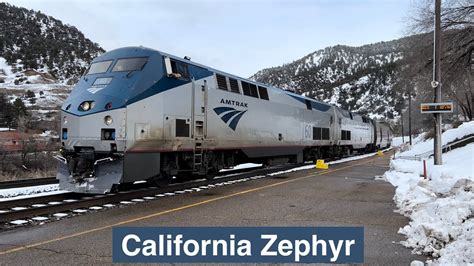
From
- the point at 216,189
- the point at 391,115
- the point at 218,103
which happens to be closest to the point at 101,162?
the point at 216,189

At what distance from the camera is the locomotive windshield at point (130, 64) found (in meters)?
10.7

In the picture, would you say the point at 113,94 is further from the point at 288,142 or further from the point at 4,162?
the point at 4,162

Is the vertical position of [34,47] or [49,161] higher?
[34,47]

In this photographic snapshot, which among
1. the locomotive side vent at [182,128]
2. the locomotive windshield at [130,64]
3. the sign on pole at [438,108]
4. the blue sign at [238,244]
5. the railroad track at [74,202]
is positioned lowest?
the blue sign at [238,244]

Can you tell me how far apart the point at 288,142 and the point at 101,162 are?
11689 millimetres

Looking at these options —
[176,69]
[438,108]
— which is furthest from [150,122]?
[438,108]

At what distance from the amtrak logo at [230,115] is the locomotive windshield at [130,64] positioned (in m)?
3.39

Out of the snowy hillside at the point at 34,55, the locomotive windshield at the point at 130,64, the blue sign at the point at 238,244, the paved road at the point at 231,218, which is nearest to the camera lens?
the blue sign at the point at 238,244

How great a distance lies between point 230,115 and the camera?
47.2 ft

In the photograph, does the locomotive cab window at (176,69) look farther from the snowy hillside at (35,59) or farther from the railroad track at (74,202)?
the snowy hillside at (35,59)

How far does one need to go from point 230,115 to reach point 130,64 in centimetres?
459

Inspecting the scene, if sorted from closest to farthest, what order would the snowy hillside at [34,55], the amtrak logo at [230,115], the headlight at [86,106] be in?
the headlight at [86,106], the amtrak logo at [230,115], the snowy hillside at [34,55]

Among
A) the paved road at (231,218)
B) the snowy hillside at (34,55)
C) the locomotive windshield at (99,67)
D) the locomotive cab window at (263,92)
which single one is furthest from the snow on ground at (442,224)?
the snowy hillside at (34,55)

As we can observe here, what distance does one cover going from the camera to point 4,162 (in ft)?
124
